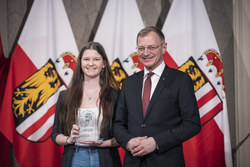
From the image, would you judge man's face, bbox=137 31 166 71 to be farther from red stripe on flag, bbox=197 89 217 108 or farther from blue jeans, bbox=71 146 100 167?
red stripe on flag, bbox=197 89 217 108

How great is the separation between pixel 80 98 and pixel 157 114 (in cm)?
72

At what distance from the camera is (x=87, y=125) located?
Answer: 5.52 ft

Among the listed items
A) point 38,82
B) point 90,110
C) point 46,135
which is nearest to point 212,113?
point 90,110

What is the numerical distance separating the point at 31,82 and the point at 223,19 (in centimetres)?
245

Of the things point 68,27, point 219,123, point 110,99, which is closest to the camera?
point 110,99

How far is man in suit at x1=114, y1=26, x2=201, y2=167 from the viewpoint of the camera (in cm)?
128

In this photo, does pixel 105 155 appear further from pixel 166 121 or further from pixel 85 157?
pixel 166 121

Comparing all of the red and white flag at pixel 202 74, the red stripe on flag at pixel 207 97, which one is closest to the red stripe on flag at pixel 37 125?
the red and white flag at pixel 202 74

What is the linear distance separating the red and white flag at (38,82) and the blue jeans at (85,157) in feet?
3.38

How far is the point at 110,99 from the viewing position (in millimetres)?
1760

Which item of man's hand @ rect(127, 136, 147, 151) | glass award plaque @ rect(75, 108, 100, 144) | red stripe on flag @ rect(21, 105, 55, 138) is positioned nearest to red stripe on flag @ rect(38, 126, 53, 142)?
red stripe on flag @ rect(21, 105, 55, 138)

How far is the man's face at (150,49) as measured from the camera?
1425 millimetres

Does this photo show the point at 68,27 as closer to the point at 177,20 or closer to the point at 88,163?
the point at 177,20

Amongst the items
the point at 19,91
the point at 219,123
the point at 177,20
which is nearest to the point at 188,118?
the point at 219,123
